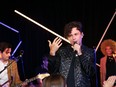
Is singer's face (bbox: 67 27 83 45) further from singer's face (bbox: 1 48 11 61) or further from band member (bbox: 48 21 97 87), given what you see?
singer's face (bbox: 1 48 11 61)

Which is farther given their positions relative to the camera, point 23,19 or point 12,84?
point 23,19

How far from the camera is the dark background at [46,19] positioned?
8.24 meters

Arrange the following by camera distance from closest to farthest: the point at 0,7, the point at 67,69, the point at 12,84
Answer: the point at 67,69 → the point at 12,84 → the point at 0,7

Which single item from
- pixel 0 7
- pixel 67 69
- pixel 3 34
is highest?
pixel 0 7

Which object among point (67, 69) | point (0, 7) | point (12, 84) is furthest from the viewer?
point (0, 7)

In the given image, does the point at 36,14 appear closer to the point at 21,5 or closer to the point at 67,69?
the point at 21,5

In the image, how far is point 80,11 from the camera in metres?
8.34

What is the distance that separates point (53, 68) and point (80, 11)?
171 inches

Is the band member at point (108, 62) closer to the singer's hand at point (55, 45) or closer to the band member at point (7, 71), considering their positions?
the band member at point (7, 71)

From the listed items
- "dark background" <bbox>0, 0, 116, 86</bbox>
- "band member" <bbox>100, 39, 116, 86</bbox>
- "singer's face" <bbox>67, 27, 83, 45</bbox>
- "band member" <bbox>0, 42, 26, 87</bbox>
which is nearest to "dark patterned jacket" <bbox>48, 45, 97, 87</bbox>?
"singer's face" <bbox>67, 27, 83, 45</bbox>

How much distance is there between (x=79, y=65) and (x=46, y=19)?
170 inches

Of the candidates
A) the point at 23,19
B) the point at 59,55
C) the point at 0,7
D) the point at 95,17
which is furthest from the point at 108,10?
the point at 59,55

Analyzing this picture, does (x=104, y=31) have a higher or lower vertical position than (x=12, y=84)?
higher

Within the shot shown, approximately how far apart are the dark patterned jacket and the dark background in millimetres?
4099
